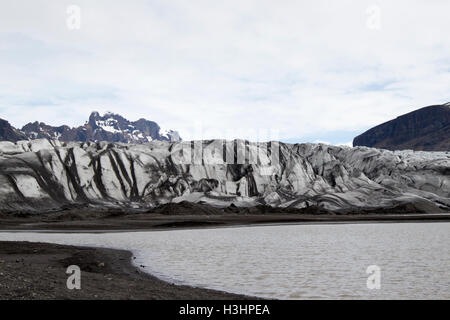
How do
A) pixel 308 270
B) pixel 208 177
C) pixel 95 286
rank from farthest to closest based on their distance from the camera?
1. pixel 208 177
2. pixel 308 270
3. pixel 95 286

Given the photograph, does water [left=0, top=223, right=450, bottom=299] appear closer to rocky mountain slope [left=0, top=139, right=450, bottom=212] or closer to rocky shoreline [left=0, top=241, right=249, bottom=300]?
rocky shoreline [left=0, top=241, right=249, bottom=300]

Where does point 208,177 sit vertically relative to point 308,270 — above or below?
above

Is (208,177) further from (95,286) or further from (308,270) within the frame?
(95,286)

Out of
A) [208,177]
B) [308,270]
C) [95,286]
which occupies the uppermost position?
[208,177]

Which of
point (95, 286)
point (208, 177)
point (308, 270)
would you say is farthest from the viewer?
point (208, 177)

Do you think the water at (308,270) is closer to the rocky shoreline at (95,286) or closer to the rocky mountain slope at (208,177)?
the rocky shoreline at (95,286)

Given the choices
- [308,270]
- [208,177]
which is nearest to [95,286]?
[308,270]

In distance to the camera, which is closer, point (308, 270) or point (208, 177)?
point (308, 270)

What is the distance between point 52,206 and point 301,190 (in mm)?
71910

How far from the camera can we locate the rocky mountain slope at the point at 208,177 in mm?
128513

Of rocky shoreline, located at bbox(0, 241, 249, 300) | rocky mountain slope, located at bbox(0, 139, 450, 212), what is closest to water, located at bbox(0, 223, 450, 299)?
rocky shoreline, located at bbox(0, 241, 249, 300)

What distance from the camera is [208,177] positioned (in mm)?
155250

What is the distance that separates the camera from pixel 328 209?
399 feet
